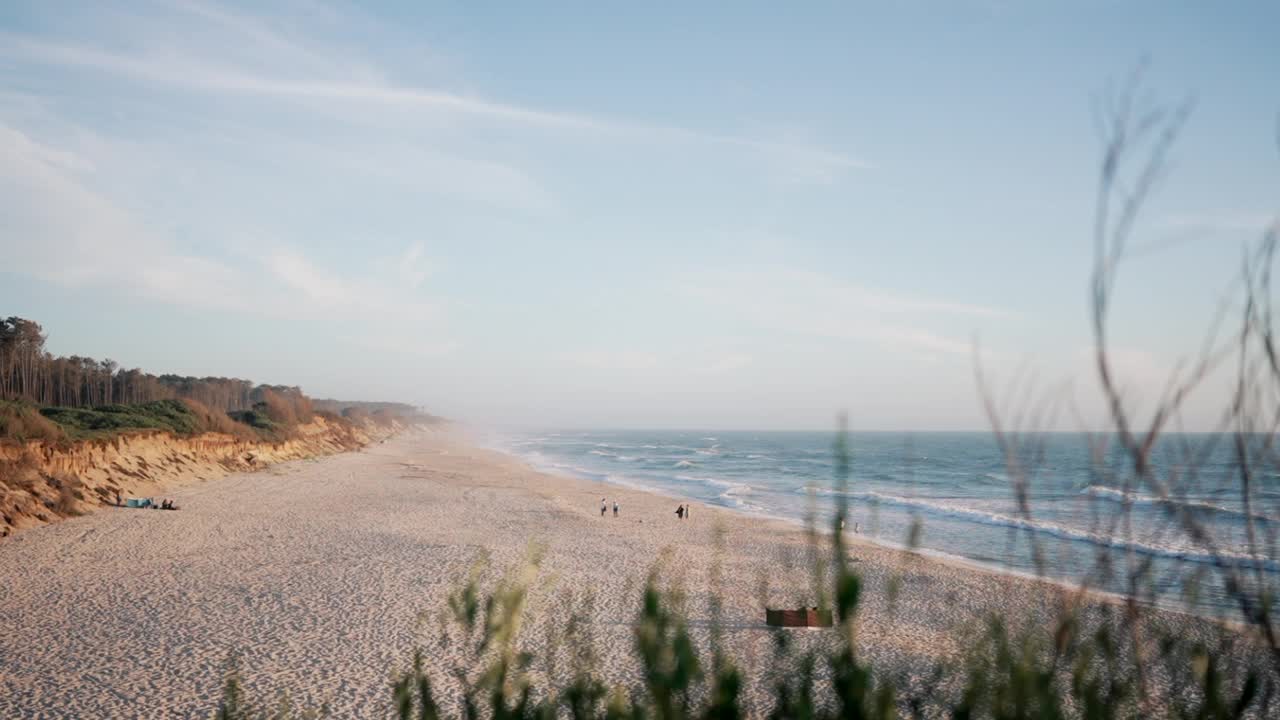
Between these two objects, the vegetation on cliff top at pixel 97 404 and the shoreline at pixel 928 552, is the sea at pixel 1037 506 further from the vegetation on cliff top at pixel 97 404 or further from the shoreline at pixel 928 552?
the vegetation on cliff top at pixel 97 404

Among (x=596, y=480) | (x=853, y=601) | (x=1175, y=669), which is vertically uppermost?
(x=853, y=601)

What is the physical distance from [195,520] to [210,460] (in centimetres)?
1508

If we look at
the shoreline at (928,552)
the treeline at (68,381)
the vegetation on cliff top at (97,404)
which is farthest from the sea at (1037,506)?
the treeline at (68,381)

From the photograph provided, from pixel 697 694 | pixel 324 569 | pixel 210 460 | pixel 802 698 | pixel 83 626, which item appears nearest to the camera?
pixel 802 698

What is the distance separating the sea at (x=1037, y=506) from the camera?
2061 millimetres

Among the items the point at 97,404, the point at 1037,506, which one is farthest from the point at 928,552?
the point at 97,404

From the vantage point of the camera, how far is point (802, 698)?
1.89m

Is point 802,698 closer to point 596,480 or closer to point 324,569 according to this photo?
point 324,569

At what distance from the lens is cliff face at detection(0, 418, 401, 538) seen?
24.5 metres

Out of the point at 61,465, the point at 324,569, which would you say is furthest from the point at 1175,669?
the point at 61,465

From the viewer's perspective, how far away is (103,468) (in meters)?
30.5

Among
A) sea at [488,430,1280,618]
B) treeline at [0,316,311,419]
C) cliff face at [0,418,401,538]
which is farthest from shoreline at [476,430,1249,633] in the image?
treeline at [0,316,311,419]

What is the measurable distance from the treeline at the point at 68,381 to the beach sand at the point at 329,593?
1941cm

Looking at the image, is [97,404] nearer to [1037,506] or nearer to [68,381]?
[68,381]
